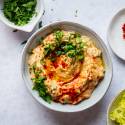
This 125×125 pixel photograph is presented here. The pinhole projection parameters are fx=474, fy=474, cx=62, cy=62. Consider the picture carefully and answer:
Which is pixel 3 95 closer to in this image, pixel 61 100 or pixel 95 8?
pixel 61 100

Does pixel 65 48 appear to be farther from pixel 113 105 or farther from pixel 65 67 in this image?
pixel 113 105

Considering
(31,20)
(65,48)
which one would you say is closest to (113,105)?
(65,48)

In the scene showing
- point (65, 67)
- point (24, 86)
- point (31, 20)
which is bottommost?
point (24, 86)

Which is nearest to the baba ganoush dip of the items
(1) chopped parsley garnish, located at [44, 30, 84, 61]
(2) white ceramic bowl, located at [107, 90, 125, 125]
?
(1) chopped parsley garnish, located at [44, 30, 84, 61]

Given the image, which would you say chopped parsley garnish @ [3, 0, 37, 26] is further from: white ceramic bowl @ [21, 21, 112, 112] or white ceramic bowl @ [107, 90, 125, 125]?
white ceramic bowl @ [107, 90, 125, 125]

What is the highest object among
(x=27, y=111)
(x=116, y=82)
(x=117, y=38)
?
(x=117, y=38)

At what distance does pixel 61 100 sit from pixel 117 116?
26 cm

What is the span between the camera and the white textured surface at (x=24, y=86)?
7.41 ft

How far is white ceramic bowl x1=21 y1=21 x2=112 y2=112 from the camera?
7.00 feet

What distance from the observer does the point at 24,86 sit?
7.40ft

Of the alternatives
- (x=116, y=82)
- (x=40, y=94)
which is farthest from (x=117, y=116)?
(x=40, y=94)

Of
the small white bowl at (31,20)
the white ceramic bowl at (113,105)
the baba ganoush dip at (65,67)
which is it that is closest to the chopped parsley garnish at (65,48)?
the baba ganoush dip at (65,67)

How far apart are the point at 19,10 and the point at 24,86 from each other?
36cm

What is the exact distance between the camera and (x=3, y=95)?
2.26m
